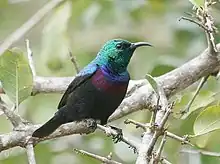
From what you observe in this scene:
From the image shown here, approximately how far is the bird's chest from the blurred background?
25cm

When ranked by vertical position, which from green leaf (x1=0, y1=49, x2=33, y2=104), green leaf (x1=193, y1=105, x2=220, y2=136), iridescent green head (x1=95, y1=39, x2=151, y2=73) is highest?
iridescent green head (x1=95, y1=39, x2=151, y2=73)

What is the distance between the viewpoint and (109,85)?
204 centimetres

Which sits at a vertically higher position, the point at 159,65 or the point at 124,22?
the point at 124,22

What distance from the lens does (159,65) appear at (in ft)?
8.55

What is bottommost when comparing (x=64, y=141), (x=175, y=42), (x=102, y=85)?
(x=64, y=141)

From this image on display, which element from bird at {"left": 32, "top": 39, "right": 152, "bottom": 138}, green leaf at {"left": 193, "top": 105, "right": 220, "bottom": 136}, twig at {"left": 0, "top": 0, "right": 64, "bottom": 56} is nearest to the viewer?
green leaf at {"left": 193, "top": 105, "right": 220, "bottom": 136}

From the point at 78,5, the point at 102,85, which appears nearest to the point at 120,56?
the point at 102,85

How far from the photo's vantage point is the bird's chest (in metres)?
2.02

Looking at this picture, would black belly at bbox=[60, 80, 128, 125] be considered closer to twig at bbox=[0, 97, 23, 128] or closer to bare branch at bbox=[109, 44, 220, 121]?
bare branch at bbox=[109, 44, 220, 121]

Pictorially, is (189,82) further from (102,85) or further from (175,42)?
(175,42)

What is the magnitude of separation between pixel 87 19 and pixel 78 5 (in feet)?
0.93

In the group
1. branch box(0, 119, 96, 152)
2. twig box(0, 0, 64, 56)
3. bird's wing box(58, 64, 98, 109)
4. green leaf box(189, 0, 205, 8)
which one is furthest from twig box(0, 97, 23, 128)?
twig box(0, 0, 64, 56)

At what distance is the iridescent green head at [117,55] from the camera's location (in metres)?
2.12

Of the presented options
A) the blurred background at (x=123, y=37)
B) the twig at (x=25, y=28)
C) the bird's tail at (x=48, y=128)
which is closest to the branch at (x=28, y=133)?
the bird's tail at (x=48, y=128)
